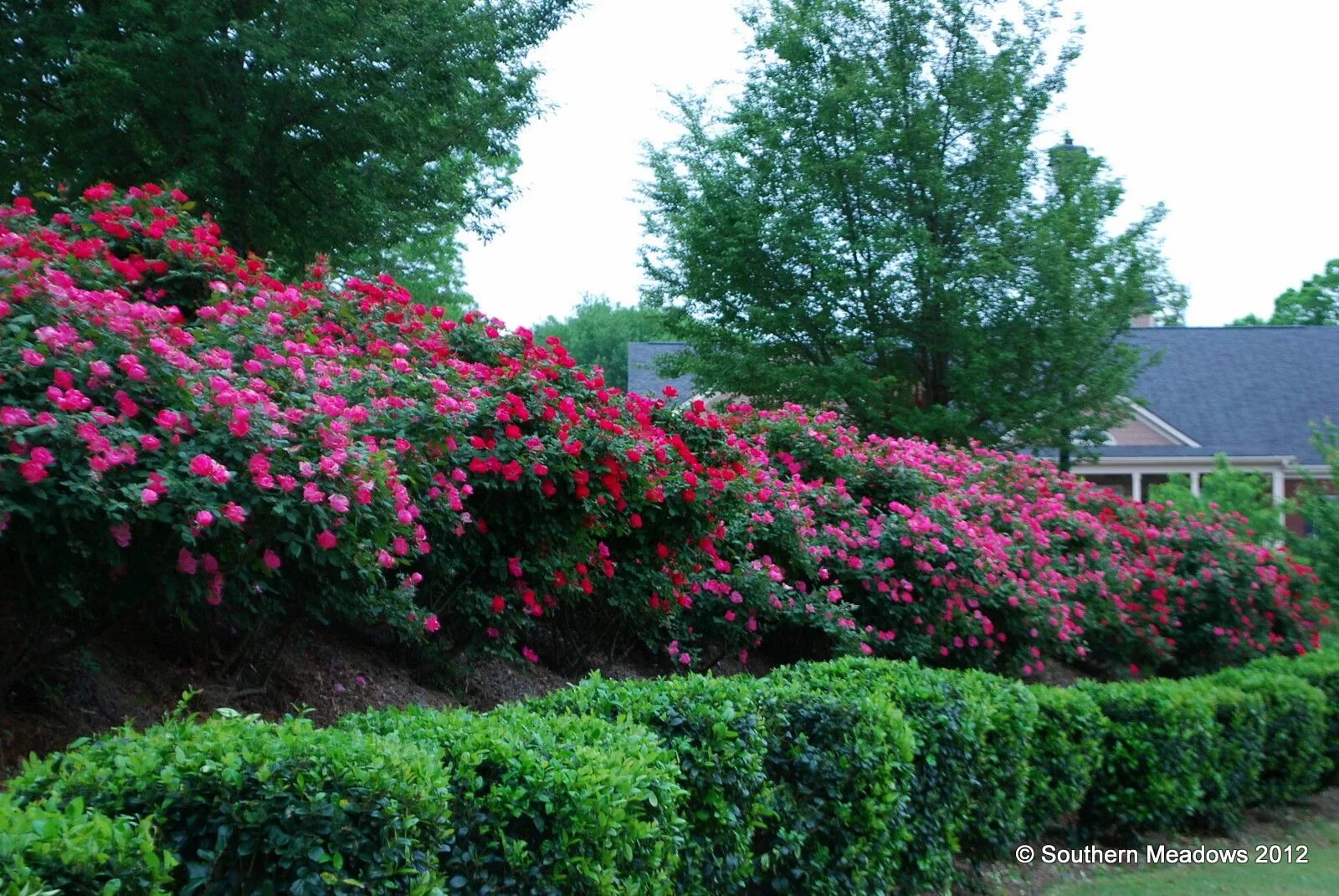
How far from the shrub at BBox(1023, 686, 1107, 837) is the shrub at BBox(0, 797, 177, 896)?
14.7ft

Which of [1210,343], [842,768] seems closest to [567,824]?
[842,768]

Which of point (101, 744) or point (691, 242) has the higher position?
point (691, 242)

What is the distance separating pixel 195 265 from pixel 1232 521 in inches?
436

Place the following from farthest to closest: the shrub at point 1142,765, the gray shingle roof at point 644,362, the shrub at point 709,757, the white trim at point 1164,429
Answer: the gray shingle roof at point 644,362 → the white trim at point 1164,429 → the shrub at point 1142,765 → the shrub at point 709,757

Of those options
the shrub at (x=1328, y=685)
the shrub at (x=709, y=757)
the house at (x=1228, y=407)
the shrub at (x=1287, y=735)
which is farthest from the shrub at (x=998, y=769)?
the house at (x=1228, y=407)

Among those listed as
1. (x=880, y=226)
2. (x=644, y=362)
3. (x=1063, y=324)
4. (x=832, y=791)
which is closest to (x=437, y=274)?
(x=644, y=362)

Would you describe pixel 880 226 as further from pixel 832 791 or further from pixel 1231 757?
pixel 832 791

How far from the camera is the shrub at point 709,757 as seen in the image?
12.5ft

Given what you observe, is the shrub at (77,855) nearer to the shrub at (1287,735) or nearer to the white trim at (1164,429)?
the shrub at (1287,735)

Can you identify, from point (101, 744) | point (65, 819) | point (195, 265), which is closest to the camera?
point (65, 819)

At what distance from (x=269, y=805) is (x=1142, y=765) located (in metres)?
5.63

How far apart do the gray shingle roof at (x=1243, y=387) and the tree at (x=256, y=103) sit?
17912mm

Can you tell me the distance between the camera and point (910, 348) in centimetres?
1420

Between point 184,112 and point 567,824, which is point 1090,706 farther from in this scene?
point 184,112
